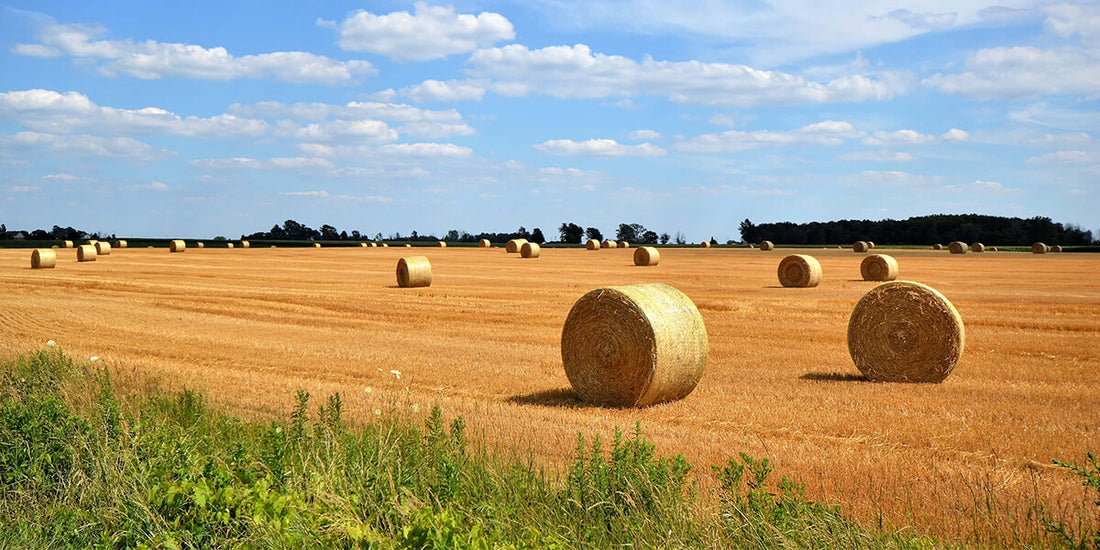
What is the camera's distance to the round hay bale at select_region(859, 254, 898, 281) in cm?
3706

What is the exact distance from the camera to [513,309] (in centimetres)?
2512

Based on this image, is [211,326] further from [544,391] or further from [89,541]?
[89,541]

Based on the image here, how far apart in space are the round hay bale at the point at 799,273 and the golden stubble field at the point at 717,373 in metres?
1.39

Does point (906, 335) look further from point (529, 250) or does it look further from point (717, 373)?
point (529, 250)

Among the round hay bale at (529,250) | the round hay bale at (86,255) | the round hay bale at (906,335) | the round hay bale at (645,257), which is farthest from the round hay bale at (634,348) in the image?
the round hay bale at (86,255)

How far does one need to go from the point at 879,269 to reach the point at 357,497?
113 ft

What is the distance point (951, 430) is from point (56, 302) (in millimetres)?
25589

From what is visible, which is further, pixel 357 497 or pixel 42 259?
pixel 42 259

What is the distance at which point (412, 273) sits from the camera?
33.5 metres

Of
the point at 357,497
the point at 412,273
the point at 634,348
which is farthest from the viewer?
the point at 412,273

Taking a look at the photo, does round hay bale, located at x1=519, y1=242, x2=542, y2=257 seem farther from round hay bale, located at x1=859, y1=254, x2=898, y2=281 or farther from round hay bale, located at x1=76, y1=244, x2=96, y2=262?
round hay bale, located at x1=859, y1=254, x2=898, y2=281

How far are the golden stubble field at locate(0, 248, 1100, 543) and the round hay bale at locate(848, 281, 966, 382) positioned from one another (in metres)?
0.41

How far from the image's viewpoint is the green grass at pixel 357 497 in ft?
19.0

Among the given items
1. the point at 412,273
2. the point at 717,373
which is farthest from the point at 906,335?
the point at 412,273
